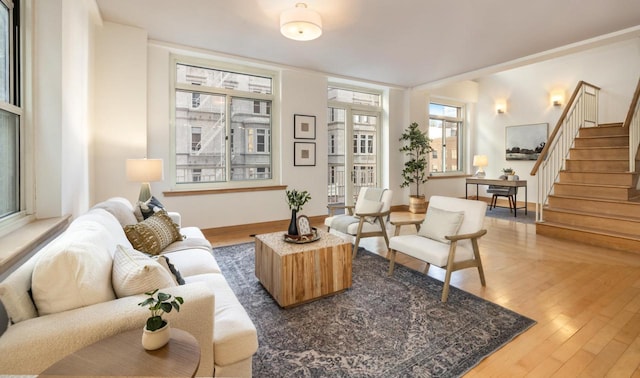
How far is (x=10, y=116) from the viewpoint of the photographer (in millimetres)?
1922

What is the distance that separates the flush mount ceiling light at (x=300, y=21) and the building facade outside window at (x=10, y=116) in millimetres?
2131

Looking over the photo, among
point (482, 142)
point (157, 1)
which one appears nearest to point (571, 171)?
point (482, 142)

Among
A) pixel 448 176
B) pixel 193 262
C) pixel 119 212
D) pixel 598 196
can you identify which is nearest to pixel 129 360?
pixel 193 262

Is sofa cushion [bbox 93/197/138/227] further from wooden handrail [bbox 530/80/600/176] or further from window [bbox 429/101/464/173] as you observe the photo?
window [bbox 429/101/464/173]

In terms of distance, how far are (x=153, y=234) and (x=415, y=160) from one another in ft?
19.3

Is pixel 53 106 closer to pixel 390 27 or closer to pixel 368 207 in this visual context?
pixel 368 207

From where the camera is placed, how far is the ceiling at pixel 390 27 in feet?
11.0

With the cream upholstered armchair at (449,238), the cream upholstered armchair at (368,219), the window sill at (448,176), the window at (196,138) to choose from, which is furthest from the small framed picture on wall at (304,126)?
the window sill at (448,176)

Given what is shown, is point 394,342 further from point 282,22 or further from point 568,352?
point 282,22

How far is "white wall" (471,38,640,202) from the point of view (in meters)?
5.96

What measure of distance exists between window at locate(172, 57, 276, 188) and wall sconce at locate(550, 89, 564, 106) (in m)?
6.18

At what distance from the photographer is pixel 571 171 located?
5.34m

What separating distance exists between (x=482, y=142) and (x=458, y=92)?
1530 mm

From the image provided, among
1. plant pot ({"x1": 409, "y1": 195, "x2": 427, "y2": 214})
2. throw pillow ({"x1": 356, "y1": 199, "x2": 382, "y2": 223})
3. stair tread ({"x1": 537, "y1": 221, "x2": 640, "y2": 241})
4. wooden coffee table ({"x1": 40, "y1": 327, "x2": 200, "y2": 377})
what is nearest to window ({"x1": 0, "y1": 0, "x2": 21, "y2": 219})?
wooden coffee table ({"x1": 40, "y1": 327, "x2": 200, "y2": 377})
